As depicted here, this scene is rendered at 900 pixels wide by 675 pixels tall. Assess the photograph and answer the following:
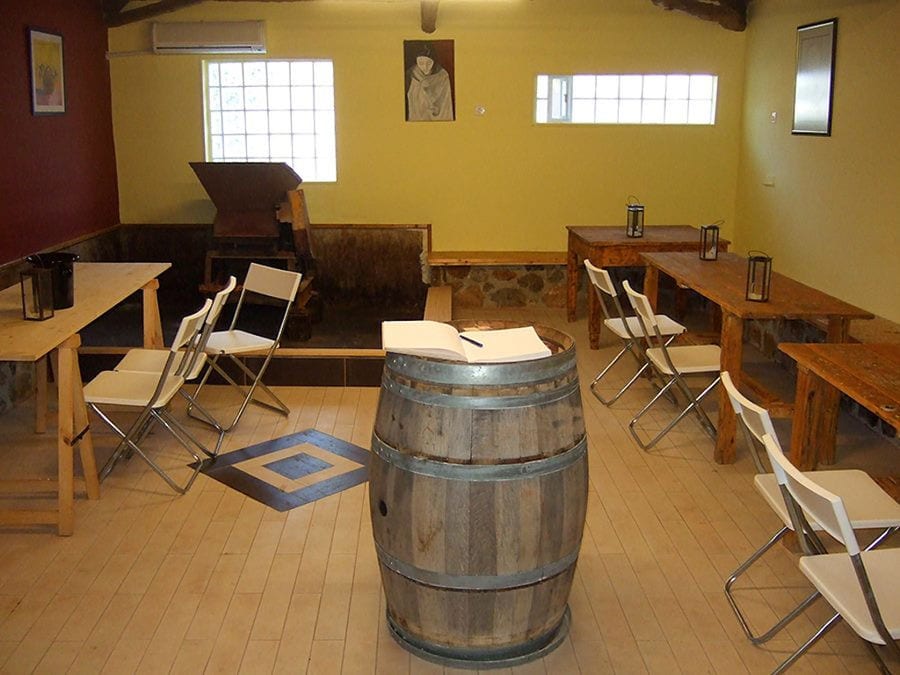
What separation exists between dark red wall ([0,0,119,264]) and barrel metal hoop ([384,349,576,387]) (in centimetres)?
409

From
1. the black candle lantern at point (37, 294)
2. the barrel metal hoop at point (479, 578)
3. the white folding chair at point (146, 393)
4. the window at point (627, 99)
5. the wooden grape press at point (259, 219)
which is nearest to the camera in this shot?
the barrel metal hoop at point (479, 578)

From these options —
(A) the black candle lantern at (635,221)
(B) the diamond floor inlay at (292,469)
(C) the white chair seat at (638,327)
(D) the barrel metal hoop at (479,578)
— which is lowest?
(B) the diamond floor inlay at (292,469)

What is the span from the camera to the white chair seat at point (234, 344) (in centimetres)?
495

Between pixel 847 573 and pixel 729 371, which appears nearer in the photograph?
pixel 847 573

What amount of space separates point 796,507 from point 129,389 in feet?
9.21

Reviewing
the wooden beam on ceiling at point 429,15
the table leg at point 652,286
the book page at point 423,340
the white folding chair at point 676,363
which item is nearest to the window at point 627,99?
the wooden beam on ceiling at point 429,15

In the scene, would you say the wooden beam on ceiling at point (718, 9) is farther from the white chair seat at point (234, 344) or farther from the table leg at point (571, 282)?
the white chair seat at point (234, 344)

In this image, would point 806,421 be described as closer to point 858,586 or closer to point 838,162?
point 858,586

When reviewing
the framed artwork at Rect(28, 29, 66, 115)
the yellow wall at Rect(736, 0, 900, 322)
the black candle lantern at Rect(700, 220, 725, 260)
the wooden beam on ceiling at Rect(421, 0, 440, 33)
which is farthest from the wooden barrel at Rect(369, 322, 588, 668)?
the wooden beam on ceiling at Rect(421, 0, 440, 33)

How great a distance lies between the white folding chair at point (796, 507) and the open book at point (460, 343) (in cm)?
A: 66

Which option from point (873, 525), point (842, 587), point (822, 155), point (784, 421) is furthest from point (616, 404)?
point (842, 587)

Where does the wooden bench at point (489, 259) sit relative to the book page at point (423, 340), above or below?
below

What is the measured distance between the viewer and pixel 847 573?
101 inches

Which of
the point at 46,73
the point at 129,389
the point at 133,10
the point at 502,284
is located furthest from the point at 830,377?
the point at 133,10
